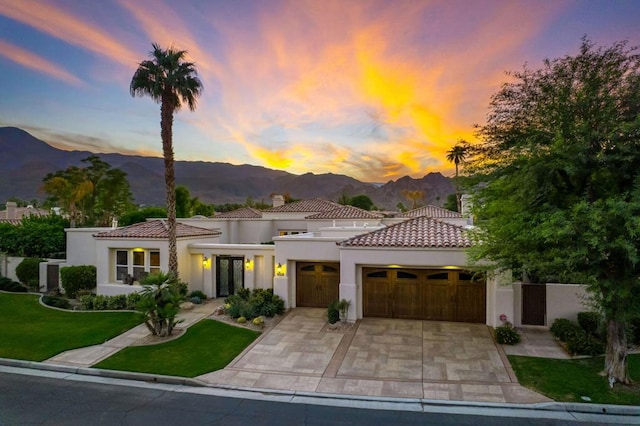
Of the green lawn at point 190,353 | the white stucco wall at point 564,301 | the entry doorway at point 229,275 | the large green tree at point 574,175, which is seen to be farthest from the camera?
the entry doorway at point 229,275

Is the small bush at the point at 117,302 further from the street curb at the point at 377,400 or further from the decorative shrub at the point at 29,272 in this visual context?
the decorative shrub at the point at 29,272

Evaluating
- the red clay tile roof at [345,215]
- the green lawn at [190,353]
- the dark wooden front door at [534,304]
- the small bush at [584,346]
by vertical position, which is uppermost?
the red clay tile roof at [345,215]

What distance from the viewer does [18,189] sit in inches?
4820

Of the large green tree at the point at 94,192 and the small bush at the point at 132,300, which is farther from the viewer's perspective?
the large green tree at the point at 94,192

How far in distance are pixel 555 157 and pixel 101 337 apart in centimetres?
1648

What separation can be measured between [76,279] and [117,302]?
440 centimetres

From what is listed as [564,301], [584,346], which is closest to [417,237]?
[564,301]

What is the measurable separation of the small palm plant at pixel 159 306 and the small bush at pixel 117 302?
5169 mm

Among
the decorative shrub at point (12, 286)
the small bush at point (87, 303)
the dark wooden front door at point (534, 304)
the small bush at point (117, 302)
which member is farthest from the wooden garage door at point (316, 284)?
the decorative shrub at point (12, 286)

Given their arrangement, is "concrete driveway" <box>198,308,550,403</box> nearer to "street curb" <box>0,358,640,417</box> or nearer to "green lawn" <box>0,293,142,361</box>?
"street curb" <box>0,358,640,417</box>

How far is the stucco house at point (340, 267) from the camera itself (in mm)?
15062

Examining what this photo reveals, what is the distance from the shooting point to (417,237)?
52.0ft

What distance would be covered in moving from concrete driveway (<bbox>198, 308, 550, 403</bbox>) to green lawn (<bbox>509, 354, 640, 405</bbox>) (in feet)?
1.38

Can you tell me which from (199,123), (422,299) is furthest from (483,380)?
(199,123)
